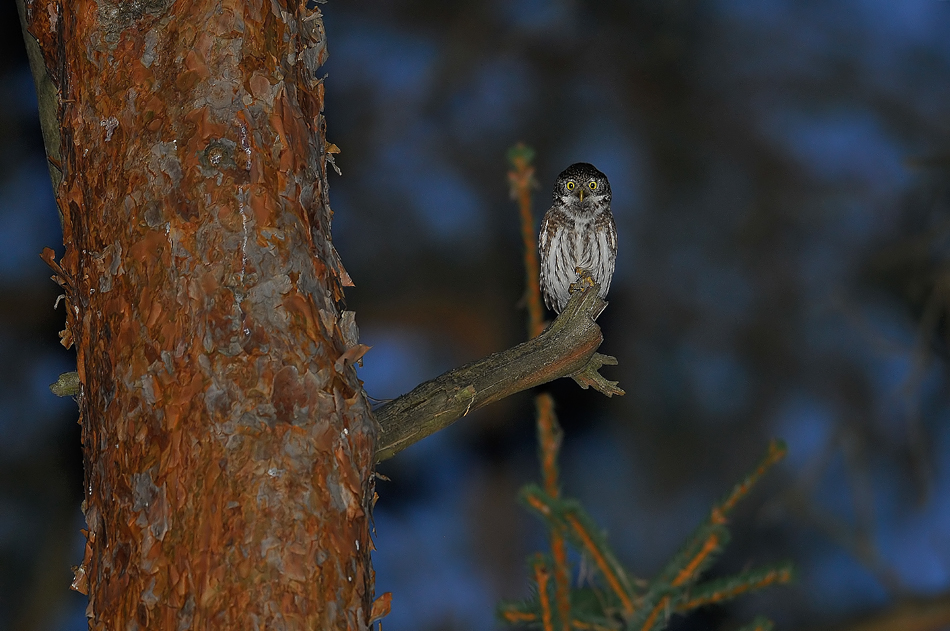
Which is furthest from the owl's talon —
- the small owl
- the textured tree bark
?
the textured tree bark

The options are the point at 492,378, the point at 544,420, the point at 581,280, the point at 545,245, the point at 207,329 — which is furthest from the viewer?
the point at 545,245

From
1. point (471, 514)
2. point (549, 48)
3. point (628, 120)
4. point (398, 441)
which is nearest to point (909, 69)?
point (628, 120)

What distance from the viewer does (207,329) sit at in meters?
1.75

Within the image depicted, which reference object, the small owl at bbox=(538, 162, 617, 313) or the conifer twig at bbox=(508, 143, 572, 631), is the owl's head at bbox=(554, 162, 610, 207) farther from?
the conifer twig at bbox=(508, 143, 572, 631)

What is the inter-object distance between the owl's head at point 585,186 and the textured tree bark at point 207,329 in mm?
2524

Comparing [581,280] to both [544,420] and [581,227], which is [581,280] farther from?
[544,420]

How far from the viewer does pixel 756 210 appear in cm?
575

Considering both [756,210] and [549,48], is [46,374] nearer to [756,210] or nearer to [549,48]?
[549,48]

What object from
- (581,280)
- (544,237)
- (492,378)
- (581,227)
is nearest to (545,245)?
(544,237)

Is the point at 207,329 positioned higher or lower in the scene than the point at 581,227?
lower

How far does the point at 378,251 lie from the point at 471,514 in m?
2.17

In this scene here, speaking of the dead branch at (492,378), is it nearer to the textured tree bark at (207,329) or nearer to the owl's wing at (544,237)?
the textured tree bark at (207,329)

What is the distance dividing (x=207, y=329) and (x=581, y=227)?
2909 mm

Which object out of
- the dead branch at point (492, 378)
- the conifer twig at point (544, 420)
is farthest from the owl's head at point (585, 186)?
the dead branch at point (492, 378)
